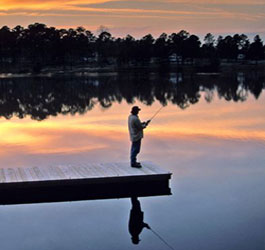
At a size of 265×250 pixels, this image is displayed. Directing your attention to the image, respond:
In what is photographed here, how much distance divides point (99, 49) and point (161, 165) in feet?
419

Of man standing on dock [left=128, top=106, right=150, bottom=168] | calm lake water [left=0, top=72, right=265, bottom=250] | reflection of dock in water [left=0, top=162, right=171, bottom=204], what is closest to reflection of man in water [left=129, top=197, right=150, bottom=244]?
calm lake water [left=0, top=72, right=265, bottom=250]

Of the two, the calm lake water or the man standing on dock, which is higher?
the man standing on dock

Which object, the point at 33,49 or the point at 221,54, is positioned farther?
Result: the point at 221,54

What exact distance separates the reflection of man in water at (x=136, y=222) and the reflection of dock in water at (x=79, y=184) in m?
0.77

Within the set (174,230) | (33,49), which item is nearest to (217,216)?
(174,230)

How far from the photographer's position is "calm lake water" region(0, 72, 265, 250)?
11492 millimetres

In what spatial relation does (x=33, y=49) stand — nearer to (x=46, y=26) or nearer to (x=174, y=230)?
(x=46, y=26)

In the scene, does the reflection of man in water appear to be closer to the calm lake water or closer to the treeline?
the calm lake water

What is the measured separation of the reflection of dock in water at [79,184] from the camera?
1442 centimetres

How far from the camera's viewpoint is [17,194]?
1447 cm

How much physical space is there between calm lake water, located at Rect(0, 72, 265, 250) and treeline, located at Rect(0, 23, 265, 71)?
94.8 meters

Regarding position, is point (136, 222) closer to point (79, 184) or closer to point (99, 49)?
point (79, 184)

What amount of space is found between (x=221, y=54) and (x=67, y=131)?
12389 centimetres

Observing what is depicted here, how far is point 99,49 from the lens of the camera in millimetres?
144250
